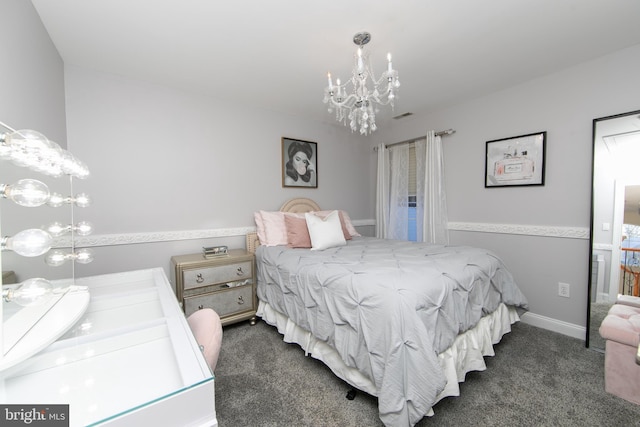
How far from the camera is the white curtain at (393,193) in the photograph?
3492 millimetres

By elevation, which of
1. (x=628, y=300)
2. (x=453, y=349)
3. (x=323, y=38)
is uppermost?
(x=323, y=38)

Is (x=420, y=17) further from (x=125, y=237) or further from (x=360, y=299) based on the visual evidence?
(x=125, y=237)

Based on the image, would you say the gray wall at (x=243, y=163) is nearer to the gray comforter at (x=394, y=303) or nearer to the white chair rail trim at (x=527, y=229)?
the white chair rail trim at (x=527, y=229)

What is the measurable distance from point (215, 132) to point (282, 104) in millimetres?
821

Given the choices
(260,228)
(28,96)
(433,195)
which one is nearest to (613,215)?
(433,195)

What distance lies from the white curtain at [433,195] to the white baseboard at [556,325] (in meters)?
1.04

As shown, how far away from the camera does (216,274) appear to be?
2.36 meters

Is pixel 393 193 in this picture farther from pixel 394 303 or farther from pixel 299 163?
pixel 394 303

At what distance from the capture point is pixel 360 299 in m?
1.46

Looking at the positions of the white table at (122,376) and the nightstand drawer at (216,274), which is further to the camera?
A: the nightstand drawer at (216,274)

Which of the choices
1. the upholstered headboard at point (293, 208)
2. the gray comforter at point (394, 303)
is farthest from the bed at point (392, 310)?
the upholstered headboard at point (293, 208)

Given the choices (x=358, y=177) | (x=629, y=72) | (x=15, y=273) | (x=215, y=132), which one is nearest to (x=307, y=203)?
(x=358, y=177)

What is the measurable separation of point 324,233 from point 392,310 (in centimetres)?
137

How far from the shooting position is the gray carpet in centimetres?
142
